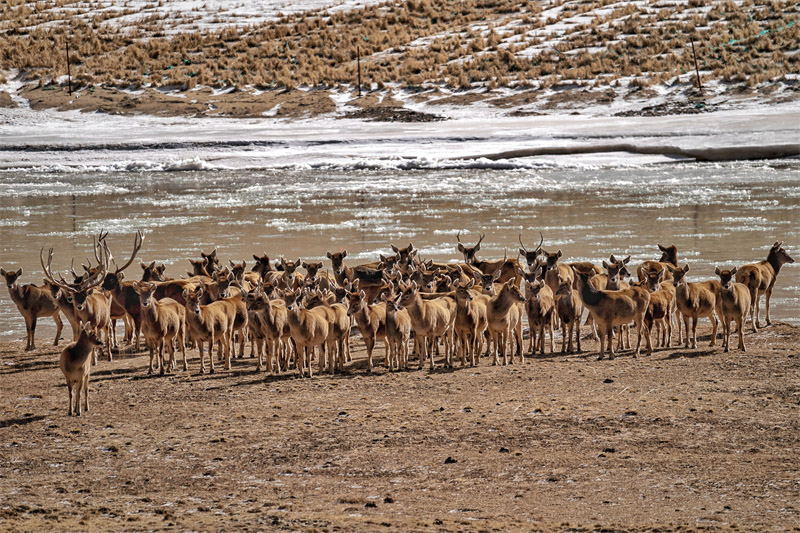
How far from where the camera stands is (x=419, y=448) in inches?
360

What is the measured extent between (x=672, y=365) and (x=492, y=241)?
10043 mm

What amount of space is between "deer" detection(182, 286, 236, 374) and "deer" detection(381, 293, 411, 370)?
1924 mm

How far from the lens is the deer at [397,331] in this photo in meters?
12.7

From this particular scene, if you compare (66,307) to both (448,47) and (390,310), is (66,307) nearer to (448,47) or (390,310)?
(390,310)

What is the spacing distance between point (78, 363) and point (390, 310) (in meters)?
3.73

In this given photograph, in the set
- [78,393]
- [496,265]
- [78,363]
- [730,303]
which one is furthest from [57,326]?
[730,303]

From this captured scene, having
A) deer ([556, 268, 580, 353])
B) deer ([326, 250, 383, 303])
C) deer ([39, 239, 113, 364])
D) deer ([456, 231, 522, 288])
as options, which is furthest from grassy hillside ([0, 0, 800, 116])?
deer ([39, 239, 113, 364])

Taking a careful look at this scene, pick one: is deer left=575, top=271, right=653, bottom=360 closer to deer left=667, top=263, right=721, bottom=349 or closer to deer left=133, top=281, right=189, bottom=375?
deer left=667, top=263, right=721, bottom=349

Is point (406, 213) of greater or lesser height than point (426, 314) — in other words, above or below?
above

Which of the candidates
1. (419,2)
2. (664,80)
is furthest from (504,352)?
(419,2)

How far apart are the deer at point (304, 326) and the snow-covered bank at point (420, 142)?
25.5 metres

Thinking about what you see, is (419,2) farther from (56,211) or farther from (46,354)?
(46,354)

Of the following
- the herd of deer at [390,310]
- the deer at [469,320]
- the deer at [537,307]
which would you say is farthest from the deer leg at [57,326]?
the deer at [537,307]

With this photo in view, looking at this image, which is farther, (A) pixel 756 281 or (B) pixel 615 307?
(A) pixel 756 281
